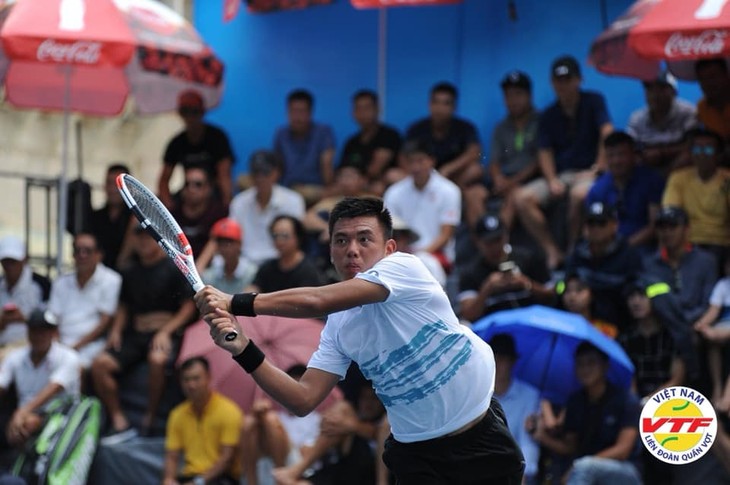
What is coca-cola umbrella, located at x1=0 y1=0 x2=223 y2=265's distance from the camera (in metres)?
11.3

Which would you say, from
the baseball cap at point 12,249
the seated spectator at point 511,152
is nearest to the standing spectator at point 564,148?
the seated spectator at point 511,152

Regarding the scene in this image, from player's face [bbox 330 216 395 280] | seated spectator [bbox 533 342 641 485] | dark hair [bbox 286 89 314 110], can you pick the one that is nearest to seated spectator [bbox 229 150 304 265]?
dark hair [bbox 286 89 314 110]

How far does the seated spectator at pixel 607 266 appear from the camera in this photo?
1055cm

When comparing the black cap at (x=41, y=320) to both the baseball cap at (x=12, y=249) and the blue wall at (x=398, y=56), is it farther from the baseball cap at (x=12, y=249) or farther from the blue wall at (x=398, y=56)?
the blue wall at (x=398, y=56)

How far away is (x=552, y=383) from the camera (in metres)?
10.3

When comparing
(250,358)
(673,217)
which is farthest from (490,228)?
(250,358)

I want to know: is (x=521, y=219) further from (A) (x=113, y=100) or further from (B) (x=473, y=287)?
(A) (x=113, y=100)

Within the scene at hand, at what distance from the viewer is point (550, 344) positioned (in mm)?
10258

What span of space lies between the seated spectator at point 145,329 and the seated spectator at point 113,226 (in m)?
0.77

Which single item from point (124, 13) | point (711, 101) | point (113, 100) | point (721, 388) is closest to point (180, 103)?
point (113, 100)

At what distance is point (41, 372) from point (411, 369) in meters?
6.38

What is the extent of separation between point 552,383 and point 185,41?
4655 mm

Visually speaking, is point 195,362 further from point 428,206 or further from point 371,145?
point 371,145

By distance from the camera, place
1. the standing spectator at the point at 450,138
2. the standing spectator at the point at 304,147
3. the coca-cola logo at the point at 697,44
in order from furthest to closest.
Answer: the standing spectator at the point at 304,147 → the standing spectator at the point at 450,138 → the coca-cola logo at the point at 697,44
